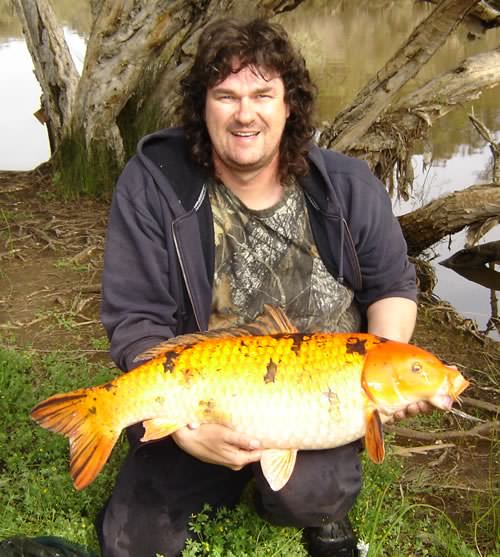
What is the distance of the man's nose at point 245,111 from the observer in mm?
2516

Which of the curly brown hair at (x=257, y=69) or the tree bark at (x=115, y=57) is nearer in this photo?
the curly brown hair at (x=257, y=69)

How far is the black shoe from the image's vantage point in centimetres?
255

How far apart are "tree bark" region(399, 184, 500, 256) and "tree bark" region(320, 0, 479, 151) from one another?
0.76 m

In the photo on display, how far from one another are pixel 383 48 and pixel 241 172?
13309mm

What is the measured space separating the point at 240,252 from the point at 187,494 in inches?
33.7

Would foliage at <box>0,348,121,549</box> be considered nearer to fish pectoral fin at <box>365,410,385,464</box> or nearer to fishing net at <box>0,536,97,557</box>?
fishing net at <box>0,536,97,557</box>

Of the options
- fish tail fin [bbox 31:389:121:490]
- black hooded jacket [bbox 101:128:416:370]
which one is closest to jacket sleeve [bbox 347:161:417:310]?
black hooded jacket [bbox 101:128:416:370]

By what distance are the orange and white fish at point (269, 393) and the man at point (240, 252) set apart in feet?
1.10

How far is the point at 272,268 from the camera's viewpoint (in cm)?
273

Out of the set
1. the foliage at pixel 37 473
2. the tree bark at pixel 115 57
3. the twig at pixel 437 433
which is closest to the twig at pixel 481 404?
the twig at pixel 437 433

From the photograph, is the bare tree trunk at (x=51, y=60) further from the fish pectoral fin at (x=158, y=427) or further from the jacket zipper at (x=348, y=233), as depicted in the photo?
the fish pectoral fin at (x=158, y=427)

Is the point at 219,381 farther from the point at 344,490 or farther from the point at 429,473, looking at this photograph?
the point at 429,473

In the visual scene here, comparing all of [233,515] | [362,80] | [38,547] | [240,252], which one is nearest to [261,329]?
[240,252]

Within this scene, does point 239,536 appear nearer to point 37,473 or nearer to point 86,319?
point 37,473
